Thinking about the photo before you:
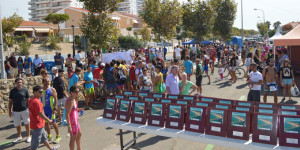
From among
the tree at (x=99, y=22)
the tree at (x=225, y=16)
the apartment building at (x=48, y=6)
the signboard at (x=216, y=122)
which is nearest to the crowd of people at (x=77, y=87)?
the signboard at (x=216, y=122)

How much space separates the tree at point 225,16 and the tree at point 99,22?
94.4 feet

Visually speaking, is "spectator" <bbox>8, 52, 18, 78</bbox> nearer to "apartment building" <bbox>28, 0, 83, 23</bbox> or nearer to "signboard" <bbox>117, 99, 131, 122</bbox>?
"signboard" <bbox>117, 99, 131, 122</bbox>

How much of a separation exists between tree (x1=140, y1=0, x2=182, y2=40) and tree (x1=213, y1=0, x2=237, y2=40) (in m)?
21.1

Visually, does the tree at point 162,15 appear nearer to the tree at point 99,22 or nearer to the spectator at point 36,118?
the tree at point 99,22

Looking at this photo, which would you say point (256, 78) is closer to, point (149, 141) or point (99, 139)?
point (149, 141)

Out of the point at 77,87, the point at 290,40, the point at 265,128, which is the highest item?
the point at 290,40

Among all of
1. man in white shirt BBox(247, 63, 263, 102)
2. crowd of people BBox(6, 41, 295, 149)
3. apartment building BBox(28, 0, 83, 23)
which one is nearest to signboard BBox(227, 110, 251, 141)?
crowd of people BBox(6, 41, 295, 149)


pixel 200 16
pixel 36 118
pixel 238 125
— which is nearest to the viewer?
pixel 238 125

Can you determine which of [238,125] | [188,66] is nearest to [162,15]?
[188,66]

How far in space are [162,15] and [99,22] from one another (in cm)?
744

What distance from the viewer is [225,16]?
42.6 m

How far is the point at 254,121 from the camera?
412 centimetres

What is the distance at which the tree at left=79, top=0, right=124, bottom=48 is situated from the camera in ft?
55.3

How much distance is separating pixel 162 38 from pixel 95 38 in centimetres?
910
